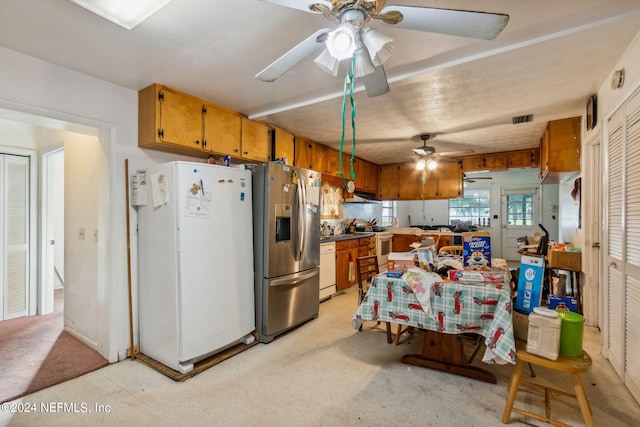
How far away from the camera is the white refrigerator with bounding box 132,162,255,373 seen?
2342 mm

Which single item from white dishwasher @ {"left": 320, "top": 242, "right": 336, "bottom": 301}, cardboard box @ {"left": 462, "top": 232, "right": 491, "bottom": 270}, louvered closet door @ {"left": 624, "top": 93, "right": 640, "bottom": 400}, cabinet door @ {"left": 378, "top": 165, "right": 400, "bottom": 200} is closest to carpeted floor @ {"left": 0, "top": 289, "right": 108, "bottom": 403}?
white dishwasher @ {"left": 320, "top": 242, "right": 336, "bottom": 301}

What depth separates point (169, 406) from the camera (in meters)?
1.96

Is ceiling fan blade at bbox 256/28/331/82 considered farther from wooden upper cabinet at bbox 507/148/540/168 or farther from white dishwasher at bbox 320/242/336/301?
wooden upper cabinet at bbox 507/148/540/168

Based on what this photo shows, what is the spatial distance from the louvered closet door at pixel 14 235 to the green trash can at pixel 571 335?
5.09m

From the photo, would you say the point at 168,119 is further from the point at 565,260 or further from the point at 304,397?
the point at 565,260

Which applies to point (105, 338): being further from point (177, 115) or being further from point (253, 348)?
point (177, 115)

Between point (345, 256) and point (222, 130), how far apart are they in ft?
8.39

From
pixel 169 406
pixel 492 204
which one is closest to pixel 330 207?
pixel 169 406

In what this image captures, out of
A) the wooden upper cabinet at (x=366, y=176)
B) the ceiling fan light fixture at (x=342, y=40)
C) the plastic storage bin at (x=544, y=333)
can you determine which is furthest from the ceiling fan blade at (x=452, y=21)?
the wooden upper cabinet at (x=366, y=176)

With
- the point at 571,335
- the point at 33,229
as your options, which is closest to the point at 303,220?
the point at 571,335

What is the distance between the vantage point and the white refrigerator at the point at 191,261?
2342 mm

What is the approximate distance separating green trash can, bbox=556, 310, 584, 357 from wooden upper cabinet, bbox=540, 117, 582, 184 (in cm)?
238

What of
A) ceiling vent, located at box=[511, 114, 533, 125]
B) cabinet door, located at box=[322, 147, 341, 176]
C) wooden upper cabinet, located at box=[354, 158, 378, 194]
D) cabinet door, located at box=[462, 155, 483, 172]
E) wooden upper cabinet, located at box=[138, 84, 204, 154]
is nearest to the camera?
wooden upper cabinet, located at box=[138, 84, 204, 154]

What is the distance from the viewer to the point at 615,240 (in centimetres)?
225
